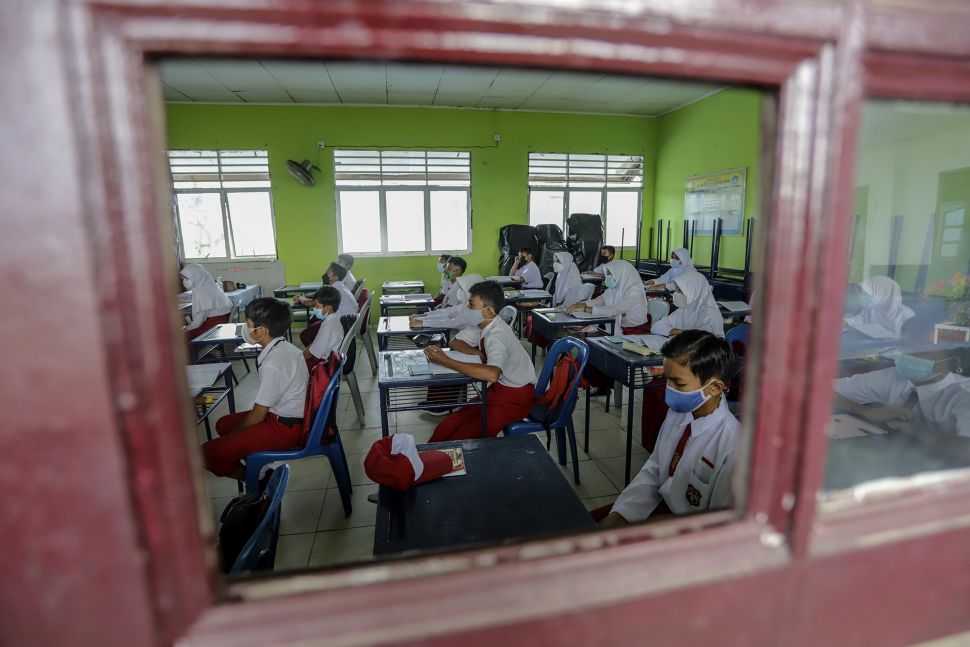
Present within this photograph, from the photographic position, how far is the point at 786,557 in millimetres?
581

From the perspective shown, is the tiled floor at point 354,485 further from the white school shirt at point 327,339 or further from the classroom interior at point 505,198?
the white school shirt at point 327,339

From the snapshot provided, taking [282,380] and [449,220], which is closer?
[282,380]

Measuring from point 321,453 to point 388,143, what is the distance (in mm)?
5948

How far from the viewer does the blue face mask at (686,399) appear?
66.5 inches

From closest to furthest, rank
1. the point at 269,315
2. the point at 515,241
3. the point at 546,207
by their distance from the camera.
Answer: the point at 269,315, the point at 515,241, the point at 546,207

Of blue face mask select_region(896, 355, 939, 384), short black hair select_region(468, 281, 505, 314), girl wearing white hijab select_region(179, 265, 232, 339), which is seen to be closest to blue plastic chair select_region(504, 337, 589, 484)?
short black hair select_region(468, 281, 505, 314)

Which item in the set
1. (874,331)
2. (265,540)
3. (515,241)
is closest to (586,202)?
(515,241)

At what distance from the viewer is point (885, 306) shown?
405 cm

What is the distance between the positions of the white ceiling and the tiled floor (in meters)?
4.01

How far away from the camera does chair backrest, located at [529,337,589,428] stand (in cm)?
260

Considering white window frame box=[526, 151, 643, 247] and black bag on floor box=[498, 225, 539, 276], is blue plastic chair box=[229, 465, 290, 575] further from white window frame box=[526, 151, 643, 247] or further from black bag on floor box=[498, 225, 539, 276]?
Answer: white window frame box=[526, 151, 643, 247]

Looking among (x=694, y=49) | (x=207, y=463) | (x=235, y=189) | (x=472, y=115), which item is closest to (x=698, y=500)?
(x=694, y=49)

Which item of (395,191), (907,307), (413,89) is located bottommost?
(907,307)

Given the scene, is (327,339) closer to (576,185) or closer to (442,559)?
(442,559)
